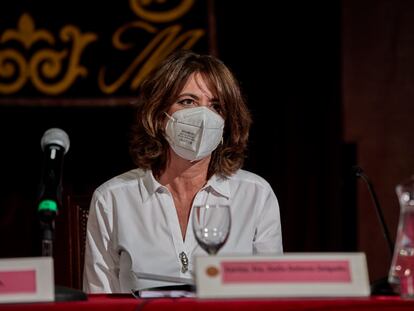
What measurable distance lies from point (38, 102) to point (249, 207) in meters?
2.07

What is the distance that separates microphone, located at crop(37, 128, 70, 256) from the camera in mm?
1731

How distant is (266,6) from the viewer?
14.3ft

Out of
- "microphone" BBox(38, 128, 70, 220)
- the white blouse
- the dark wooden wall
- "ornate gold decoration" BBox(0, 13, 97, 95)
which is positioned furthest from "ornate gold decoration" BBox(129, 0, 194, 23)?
"microphone" BBox(38, 128, 70, 220)

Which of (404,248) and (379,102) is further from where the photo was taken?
(379,102)

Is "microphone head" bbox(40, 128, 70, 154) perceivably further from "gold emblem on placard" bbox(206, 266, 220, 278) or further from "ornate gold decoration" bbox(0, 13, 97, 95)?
"ornate gold decoration" bbox(0, 13, 97, 95)

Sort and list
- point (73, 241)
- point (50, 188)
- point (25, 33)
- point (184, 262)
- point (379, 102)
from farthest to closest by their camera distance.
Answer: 1. point (379, 102)
2. point (25, 33)
3. point (73, 241)
4. point (184, 262)
5. point (50, 188)

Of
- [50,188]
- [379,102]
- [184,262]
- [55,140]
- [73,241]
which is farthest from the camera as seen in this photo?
[379,102]

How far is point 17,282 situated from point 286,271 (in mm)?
509

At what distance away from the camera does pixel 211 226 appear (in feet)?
5.87

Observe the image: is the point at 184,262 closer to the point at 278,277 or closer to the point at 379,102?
the point at 278,277

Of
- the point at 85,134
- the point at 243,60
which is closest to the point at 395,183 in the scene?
the point at 243,60

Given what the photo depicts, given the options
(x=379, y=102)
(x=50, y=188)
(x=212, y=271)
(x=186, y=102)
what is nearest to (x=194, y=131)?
(x=186, y=102)

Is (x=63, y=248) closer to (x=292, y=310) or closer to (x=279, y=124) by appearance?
(x=292, y=310)

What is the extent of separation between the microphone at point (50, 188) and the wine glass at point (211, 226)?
292 millimetres
